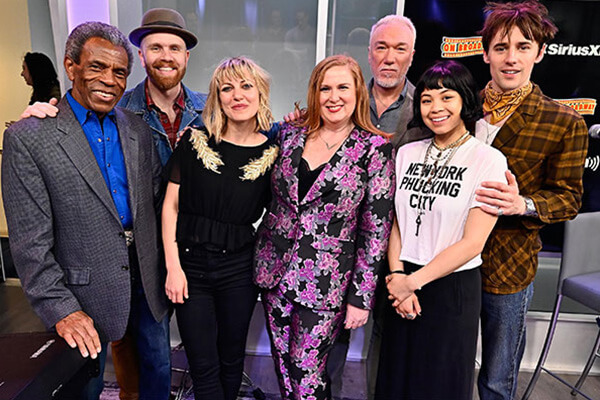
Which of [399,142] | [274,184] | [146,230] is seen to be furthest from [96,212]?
[399,142]

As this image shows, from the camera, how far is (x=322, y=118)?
1570mm

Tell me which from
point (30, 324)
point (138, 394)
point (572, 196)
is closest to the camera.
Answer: point (572, 196)

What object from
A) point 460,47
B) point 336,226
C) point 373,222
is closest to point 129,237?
point 336,226

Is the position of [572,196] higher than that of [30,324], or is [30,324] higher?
[572,196]

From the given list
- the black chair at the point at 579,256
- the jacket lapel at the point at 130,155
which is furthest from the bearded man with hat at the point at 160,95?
the black chair at the point at 579,256

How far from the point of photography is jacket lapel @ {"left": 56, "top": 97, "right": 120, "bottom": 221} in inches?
53.1

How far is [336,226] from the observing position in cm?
148

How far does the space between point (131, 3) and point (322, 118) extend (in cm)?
183

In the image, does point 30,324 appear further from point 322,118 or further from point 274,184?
point 322,118

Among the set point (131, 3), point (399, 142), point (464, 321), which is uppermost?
point (131, 3)

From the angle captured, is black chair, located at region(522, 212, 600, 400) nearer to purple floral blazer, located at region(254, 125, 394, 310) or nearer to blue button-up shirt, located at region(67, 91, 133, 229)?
purple floral blazer, located at region(254, 125, 394, 310)

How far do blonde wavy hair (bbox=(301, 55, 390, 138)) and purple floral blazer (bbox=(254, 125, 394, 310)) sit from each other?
61mm

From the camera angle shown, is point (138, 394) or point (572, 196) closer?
point (572, 196)

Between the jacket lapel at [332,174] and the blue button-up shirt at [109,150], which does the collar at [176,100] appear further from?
the jacket lapel at [332,174]
